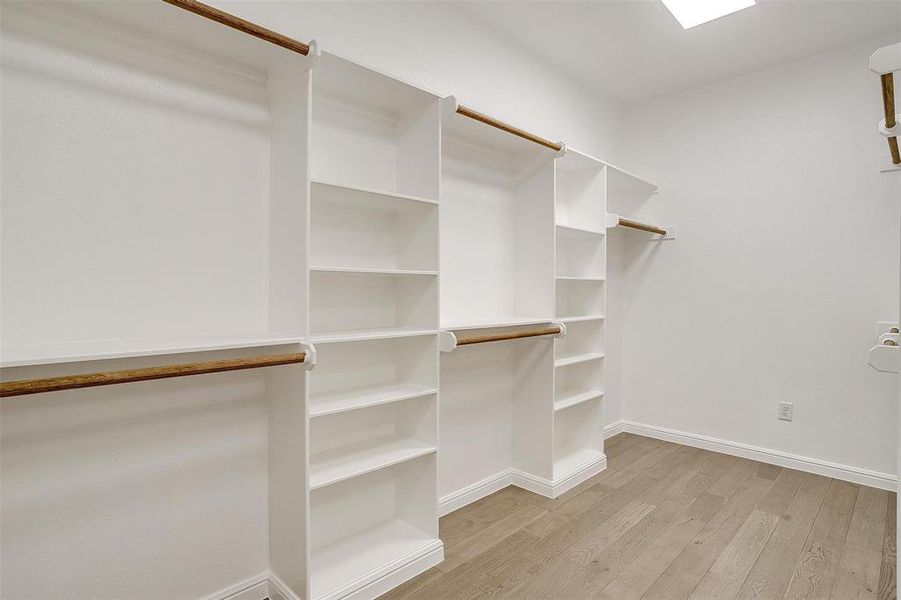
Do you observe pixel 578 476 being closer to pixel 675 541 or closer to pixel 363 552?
pixel 675 541

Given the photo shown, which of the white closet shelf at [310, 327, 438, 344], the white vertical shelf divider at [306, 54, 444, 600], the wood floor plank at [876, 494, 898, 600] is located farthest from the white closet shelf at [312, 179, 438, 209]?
the wood floor plank at [876, 494, 898, 600]

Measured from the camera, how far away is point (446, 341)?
6.71 ft

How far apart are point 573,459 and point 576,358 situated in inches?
25.2

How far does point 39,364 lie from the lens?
3.61ft

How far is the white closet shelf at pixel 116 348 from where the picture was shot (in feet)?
3.61

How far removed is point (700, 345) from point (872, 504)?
4.25 feet

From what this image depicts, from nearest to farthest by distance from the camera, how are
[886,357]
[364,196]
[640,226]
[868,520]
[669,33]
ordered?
[886,357] < [364,196] < [868,520] < [669,33] < [640,226]

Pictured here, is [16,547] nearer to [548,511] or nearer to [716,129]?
[548,511]

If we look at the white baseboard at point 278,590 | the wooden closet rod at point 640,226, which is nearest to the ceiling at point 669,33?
the wooden closet rod at point 640,226

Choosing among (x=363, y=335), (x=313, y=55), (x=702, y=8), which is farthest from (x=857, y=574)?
(x=313, y=55)

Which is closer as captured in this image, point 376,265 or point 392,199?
point 392,199

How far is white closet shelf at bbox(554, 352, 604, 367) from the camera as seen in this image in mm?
2811

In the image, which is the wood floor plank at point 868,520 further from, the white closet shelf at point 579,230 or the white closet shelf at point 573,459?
the white closet shelf at point 579,230

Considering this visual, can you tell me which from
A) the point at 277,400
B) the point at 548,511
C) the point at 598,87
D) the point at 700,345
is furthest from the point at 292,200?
the point at 700,345
